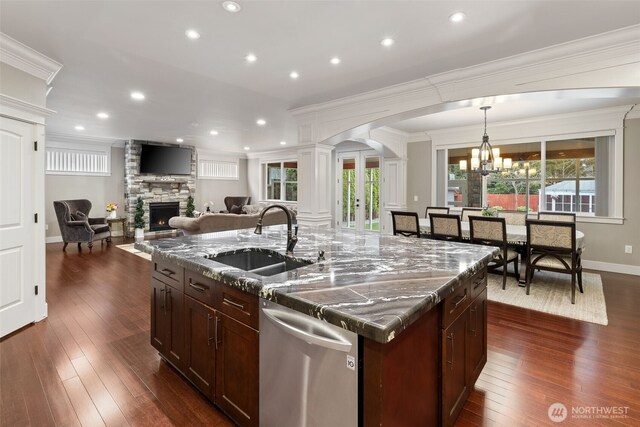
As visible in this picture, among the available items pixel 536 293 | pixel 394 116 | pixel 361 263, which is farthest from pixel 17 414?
pixel 536 293

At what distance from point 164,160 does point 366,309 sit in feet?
30.7

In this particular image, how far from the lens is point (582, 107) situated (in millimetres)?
5312

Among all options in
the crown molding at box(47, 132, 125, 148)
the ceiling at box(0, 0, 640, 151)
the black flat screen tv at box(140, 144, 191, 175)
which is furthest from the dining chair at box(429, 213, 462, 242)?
the crown molding at box(47, 132, 125, 148)

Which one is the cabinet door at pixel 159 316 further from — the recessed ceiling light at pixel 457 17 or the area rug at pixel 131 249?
the area rug at pixel 131 249

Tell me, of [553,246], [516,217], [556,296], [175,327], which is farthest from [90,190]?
[556,296]

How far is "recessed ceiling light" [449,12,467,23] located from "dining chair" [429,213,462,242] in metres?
2.91

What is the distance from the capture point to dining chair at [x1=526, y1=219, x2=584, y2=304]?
3795 mm

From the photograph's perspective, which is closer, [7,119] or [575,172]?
[7,119]

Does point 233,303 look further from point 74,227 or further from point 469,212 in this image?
point 74,227

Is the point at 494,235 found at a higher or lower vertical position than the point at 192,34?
lower

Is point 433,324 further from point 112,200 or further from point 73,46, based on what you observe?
point 112,200

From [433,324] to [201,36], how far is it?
2958 mm

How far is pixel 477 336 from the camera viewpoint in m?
2.15

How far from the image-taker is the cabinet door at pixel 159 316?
2.36 meters
